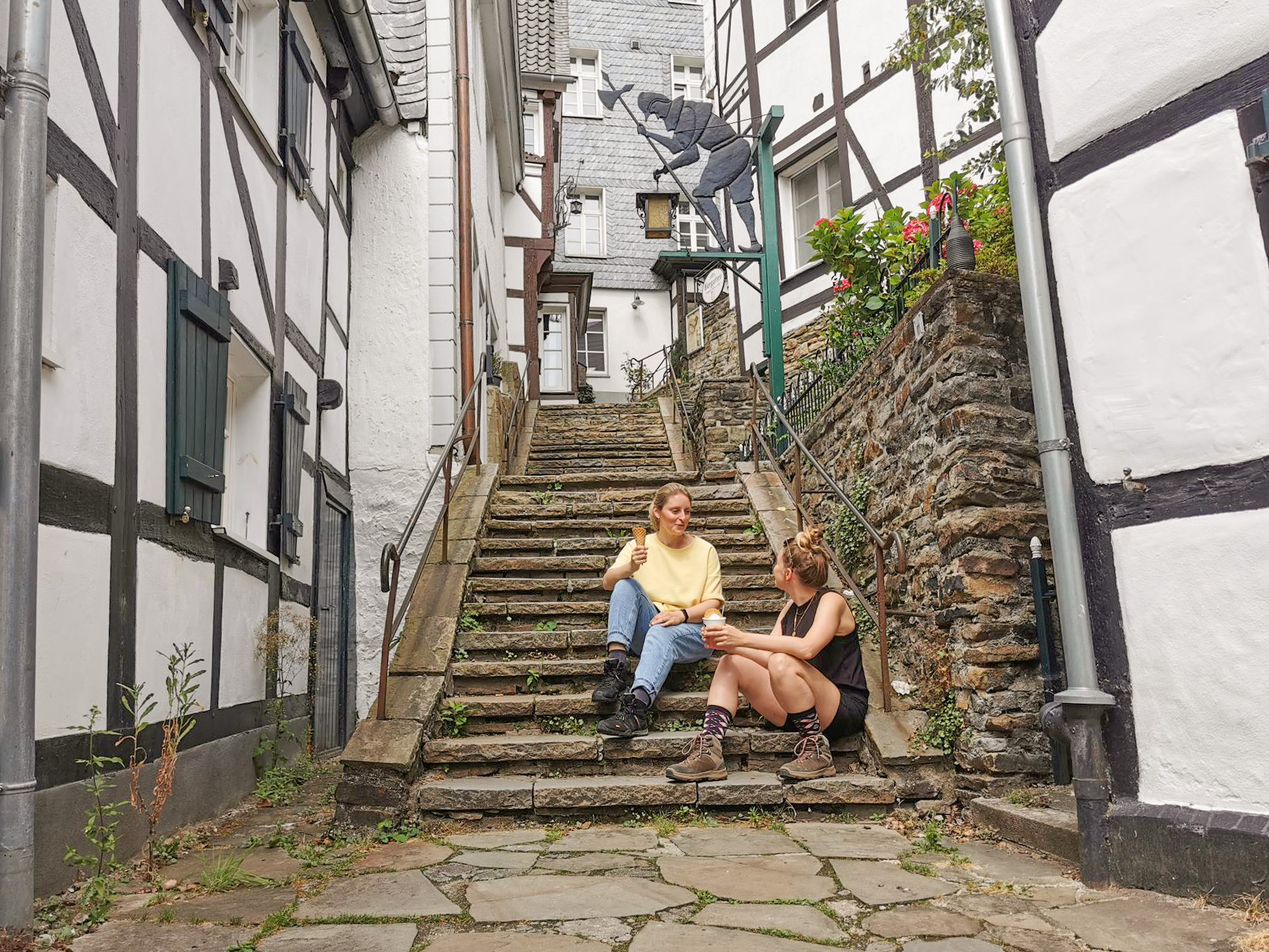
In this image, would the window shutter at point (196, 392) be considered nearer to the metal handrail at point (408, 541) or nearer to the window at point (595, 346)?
the metal handrail at point (408, 541)

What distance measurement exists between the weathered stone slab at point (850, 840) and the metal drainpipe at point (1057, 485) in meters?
0.70

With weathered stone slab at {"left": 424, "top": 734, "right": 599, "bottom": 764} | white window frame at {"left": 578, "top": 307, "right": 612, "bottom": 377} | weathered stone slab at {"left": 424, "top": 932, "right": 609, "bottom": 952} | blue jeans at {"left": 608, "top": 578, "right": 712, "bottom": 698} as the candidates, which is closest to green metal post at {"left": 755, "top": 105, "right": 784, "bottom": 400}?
blue jeans at {"left": 608, "top": 578, "right": 712, "bottom": 698}

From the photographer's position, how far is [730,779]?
15.2 feet

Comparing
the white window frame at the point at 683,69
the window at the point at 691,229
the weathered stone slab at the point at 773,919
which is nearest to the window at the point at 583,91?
the white window frame at the point at 683,69

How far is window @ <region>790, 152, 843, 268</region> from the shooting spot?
42.1 feet

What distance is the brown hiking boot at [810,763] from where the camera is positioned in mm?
4570

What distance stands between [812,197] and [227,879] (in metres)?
11.3

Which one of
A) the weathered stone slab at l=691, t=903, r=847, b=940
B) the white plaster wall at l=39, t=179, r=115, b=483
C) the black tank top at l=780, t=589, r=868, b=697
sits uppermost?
the white plaster wall at l=39, t=179, r=115, b=483

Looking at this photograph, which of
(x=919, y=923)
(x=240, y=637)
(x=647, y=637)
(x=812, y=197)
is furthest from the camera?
(x=812, y=197)

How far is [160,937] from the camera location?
2889mm

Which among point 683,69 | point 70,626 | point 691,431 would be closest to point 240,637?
point 70,626

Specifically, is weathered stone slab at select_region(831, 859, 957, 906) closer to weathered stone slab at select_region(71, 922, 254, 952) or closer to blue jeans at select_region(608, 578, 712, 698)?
blue jeans at select_region(608, 578, 712, 698)

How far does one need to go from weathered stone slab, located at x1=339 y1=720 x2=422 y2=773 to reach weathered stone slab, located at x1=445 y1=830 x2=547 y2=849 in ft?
1.29

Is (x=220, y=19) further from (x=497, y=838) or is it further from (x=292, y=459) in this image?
(x=497, y=838)
